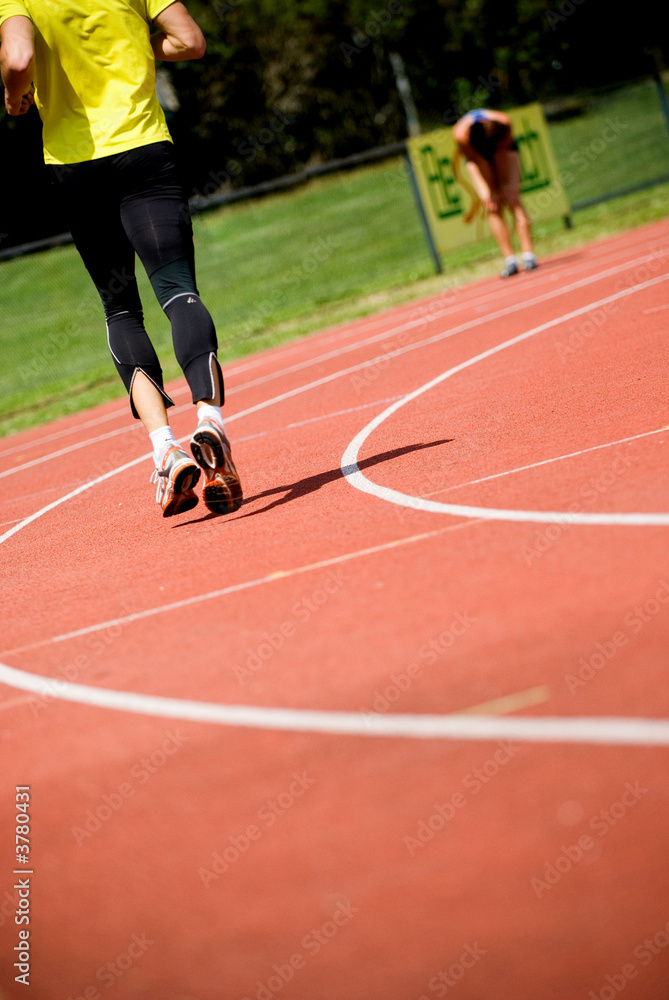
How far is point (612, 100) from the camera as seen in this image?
21922 millimetres

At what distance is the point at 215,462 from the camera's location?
500cm

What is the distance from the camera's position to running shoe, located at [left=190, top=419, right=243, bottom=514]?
194 inches

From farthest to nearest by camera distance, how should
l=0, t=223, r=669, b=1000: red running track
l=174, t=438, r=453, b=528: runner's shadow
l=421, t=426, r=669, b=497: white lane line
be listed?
l=174, t=438, r=453, b=528: runner's shadow → l=421, t=426, r=669, b=497: white lane line → l=0, t=223, r=669, b=1000: red running track

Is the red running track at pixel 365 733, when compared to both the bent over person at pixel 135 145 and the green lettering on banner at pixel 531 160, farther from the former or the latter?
the green lettering on banner at pixel 531 160

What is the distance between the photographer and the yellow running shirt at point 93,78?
520cm

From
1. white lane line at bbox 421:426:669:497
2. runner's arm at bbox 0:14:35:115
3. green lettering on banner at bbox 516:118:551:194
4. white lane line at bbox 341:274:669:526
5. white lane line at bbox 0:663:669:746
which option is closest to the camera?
white lane line at bbox 0:663:669:746

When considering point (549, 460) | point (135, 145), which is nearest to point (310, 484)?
point (549, 460)

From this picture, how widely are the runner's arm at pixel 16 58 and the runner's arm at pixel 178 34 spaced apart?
0.60 meters

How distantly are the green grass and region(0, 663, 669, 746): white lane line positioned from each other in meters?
10.7

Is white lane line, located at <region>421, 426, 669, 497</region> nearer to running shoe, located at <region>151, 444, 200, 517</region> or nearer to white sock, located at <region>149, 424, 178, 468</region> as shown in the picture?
running shoe, located at <region>151, 444, 200, 517</region>

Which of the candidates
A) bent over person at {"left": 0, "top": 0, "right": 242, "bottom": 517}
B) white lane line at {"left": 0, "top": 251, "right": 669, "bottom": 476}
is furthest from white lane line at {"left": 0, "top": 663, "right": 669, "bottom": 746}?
white lane line at {"left": 0, "top": 251, "right": 669, "bottom": 476}

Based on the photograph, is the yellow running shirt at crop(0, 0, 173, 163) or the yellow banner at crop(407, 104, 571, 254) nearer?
the yellow running shirt at crop(0, 0, 173, 163)

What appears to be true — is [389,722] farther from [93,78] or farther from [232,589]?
[93,78]

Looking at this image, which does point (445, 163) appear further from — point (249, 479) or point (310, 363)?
point (249, 479)
